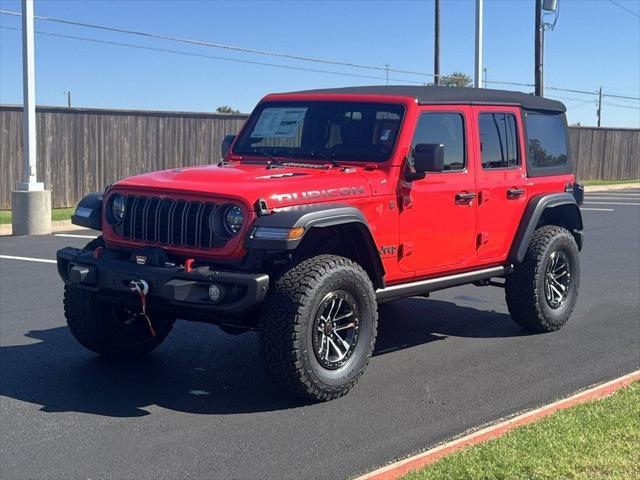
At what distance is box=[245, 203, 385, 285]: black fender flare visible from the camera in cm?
567

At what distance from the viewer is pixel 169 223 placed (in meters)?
6.13

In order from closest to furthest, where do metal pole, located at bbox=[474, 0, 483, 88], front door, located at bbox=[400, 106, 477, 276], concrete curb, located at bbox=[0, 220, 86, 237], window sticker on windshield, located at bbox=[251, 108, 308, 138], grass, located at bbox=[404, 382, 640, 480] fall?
grass, located at bbox=[404, 382, 640, 480]
front door, located at bbox=[400, 106, 477, 276]
window sticker on windshield, located at bbox=[251, 108, 308, 138]
concrete curb, located at bbox=[0, 220, 86, 237]
metal pole, located at bbox=[474, 0, 483, 88]

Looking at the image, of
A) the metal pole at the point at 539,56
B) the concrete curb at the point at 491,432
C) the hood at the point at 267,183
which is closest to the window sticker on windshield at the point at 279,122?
the hood at the point at 267,183

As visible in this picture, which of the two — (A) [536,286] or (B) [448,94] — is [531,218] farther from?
(B) [448,94]

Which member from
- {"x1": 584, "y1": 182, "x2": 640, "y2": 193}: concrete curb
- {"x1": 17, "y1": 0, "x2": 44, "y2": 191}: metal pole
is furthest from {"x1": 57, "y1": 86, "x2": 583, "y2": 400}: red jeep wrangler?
{"x1": 584, "y1": 182, "x2": 640, "y2": 193}: concrete curb

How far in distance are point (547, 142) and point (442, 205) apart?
193 cm

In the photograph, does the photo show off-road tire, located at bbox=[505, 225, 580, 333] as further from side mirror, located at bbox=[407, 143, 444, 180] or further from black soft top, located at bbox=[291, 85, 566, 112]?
side mirror, located at bbox=[407, 143, 444, 180]

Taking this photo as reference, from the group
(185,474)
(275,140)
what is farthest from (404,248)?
(185,474)

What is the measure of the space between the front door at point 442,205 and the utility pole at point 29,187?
10202 millimetres

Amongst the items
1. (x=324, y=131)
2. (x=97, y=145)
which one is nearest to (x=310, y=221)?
(x=324, y=131)

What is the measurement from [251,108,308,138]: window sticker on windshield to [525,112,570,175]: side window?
2115mm

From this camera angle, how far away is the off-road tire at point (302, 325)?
5.72m

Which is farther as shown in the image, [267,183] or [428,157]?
[428,157]

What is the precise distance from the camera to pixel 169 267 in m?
5.95
